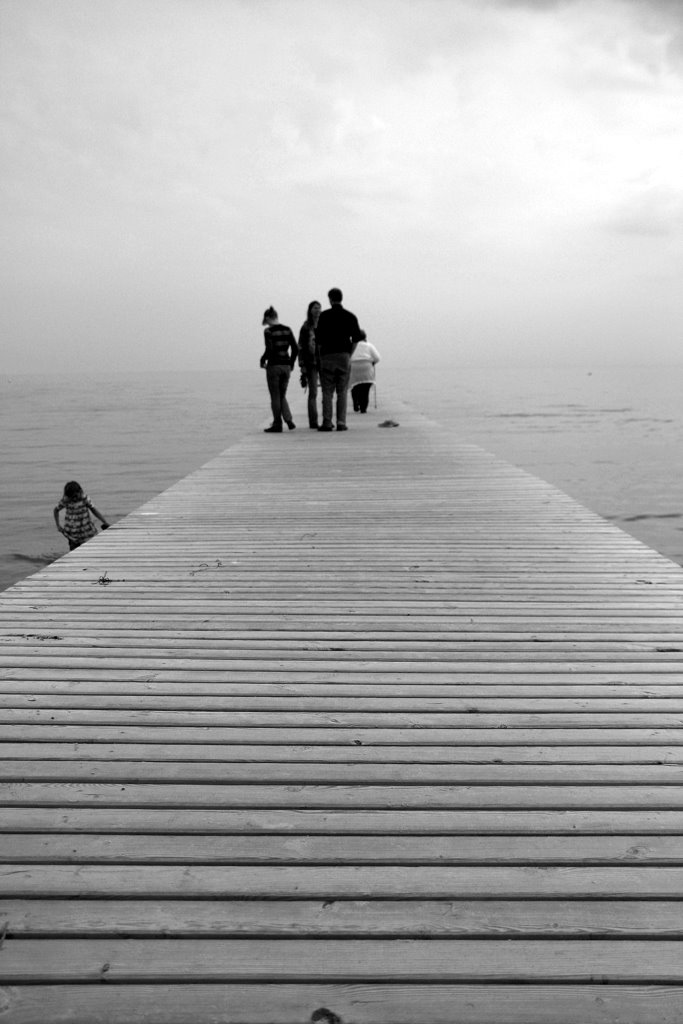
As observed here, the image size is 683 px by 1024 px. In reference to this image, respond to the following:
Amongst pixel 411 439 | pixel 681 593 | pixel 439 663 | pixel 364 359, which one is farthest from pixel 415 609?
pixel 364 359

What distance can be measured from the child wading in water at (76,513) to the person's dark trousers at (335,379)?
13.4 feet

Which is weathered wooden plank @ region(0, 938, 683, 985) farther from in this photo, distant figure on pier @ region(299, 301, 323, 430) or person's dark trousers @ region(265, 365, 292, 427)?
distant figure on pier @ region(299, 301, 323, 430)

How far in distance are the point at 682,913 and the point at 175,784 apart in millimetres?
1195

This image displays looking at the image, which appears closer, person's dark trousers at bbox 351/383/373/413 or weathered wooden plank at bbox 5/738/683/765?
weathered wooden plank at bbox 5/738/683/765

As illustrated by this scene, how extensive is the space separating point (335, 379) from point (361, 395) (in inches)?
173

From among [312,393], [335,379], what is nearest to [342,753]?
[335,379]

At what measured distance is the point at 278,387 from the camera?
1075 cm

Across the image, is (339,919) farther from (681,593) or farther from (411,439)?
(411,439)

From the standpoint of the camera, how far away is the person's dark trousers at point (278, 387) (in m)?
10.3

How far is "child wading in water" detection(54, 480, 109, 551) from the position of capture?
7.09m

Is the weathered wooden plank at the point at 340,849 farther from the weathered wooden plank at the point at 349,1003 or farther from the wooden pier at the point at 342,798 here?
the weathered wooden plank at the point at 349,1003

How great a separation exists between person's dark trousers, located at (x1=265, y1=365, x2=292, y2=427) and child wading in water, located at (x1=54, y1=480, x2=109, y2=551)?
3.58 metres

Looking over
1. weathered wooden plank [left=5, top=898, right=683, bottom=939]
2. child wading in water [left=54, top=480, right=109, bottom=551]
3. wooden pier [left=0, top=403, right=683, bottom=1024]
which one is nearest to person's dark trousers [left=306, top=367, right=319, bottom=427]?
child wading in water [left=54, top=480, right=109, bottom=551]

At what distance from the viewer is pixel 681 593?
3.77 metres
